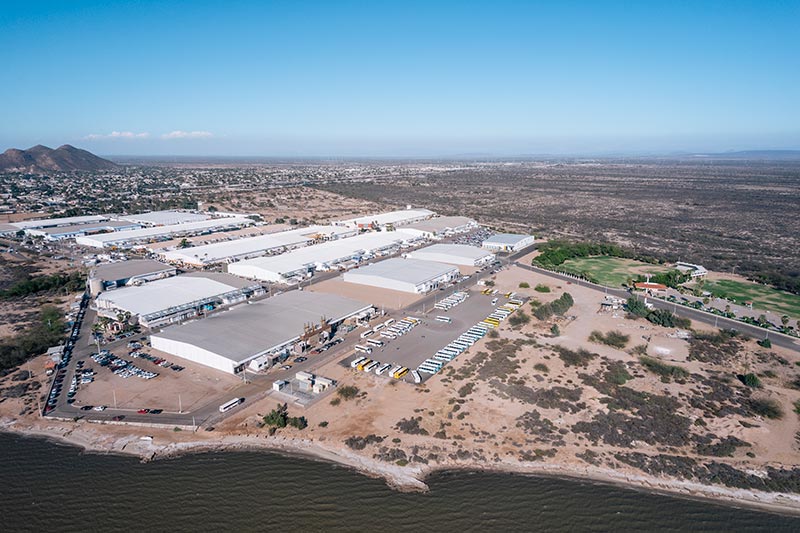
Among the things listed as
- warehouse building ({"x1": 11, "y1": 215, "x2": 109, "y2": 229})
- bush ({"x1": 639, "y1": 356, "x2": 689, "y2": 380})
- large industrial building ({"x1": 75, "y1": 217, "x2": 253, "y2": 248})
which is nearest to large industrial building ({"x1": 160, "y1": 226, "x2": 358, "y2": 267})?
large industrial building ({"x1": 75, "y1": 217, "x2": 253, "y2": 248})

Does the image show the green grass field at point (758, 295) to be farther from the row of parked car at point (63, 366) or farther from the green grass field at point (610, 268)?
→ the row of parked car at point (63, 366)

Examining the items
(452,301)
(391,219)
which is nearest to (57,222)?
(391,219)

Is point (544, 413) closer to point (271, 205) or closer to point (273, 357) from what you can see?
point (273, 357)

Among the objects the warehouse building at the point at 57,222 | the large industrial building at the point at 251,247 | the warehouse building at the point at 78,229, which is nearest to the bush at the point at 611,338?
the large industrial building at the point at 251,247

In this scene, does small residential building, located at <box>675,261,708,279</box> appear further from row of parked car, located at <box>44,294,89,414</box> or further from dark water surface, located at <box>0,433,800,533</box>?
row of parked car, located at <box>44,294,89,414</box>

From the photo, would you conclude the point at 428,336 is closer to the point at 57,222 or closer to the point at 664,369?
the point at 664,369
